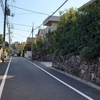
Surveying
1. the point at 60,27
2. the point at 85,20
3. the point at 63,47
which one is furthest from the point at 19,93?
the point at 60,27

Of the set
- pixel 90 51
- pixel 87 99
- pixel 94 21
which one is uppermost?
pixel 94 21

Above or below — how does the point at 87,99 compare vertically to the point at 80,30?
below

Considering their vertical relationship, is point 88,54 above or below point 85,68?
above

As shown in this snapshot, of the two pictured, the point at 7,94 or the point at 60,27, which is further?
the point at 60,27

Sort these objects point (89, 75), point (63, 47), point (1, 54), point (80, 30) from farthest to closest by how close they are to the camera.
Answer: point (1, 54), point (63, 47), point (80, 30), point (89, 75)

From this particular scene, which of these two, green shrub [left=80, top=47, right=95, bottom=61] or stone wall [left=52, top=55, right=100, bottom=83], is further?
green shrub [left=80, top=47, right=95, bottom=61]

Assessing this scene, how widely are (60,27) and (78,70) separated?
8476mm

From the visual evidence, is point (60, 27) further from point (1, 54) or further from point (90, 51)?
point (1, 54)

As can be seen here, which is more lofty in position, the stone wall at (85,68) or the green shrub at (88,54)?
the green shrub at (88,54)

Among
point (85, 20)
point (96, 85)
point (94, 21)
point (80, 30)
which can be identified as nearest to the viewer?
point (96, 85)

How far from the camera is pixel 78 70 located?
12.1 m

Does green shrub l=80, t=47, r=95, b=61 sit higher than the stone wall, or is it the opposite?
green shrub l=80, t=47, r=95, b=61

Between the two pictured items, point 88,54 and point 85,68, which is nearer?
point 88,54

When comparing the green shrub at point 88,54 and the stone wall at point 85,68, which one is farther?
the green shrub at point 88,54
